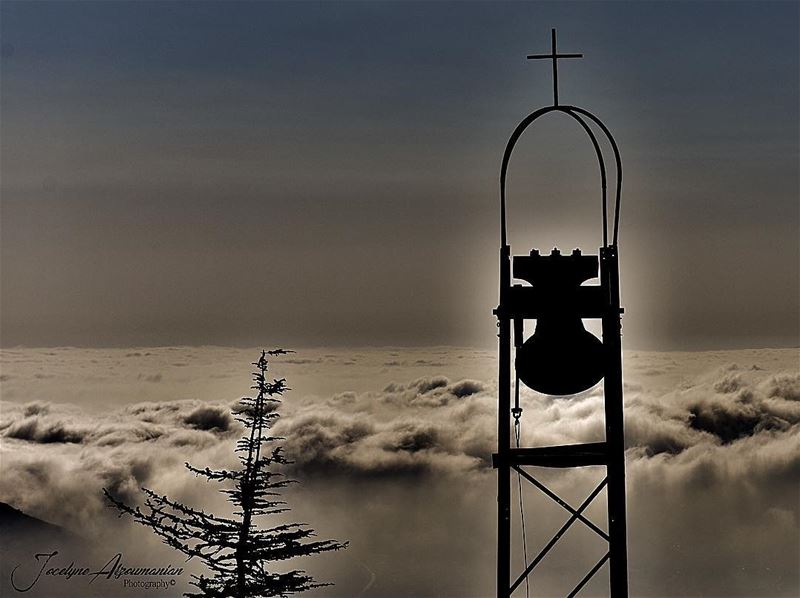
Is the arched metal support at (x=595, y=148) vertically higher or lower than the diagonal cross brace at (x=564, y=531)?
higher

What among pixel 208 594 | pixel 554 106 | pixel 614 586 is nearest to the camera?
pixel 614 586

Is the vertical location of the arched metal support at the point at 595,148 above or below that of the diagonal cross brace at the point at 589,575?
above

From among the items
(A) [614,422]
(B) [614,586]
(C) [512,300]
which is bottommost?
(B) [614,586]

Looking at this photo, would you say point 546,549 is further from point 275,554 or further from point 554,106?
point 275,554

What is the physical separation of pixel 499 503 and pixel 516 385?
1.37m

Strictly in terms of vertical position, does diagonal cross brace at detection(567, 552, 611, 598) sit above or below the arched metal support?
below

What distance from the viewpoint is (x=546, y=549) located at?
42.8ft

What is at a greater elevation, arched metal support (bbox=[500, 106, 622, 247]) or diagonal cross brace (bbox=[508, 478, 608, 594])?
arched metal support (bbox=[500, 106, 622, 247])

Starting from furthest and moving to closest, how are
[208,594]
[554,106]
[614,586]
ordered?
[208,594] < [554,106] < [614,586]

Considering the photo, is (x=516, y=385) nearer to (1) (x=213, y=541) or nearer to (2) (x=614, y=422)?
(2) (x=614, y=422)

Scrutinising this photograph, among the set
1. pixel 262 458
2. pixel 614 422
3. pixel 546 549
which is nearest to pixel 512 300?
pixel 614 422

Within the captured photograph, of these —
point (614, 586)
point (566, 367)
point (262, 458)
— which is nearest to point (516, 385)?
point (566, 367)

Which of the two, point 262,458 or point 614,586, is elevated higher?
point 262,458

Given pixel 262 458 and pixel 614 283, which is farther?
pixel 262 458
